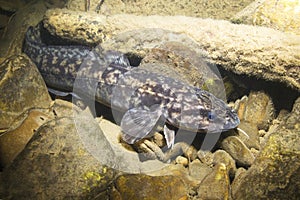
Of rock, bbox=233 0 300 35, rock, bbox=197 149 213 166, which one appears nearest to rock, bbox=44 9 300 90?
rock, bbox=233 0 300 35

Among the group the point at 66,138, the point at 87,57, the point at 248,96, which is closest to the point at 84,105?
the point at 87,57

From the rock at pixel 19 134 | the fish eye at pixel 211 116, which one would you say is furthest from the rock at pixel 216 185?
the rock at pixel 19 134

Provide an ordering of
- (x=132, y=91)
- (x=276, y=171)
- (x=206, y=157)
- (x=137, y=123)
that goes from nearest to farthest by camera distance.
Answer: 1. (x=276, y=171)
2. (x=206, y=157)
3. (x=137, y=123)
4. (x=132, y=91)

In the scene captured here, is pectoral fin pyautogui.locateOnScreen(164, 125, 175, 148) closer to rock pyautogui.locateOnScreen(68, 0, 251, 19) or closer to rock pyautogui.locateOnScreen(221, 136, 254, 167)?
rock pyautogui.locateOnScreen(221, 136, 254, 167)

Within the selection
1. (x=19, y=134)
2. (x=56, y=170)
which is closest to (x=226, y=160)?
(x=56, y=170)

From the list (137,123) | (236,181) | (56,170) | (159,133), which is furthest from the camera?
(159,133)

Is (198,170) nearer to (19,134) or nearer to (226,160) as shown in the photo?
(226,160)
